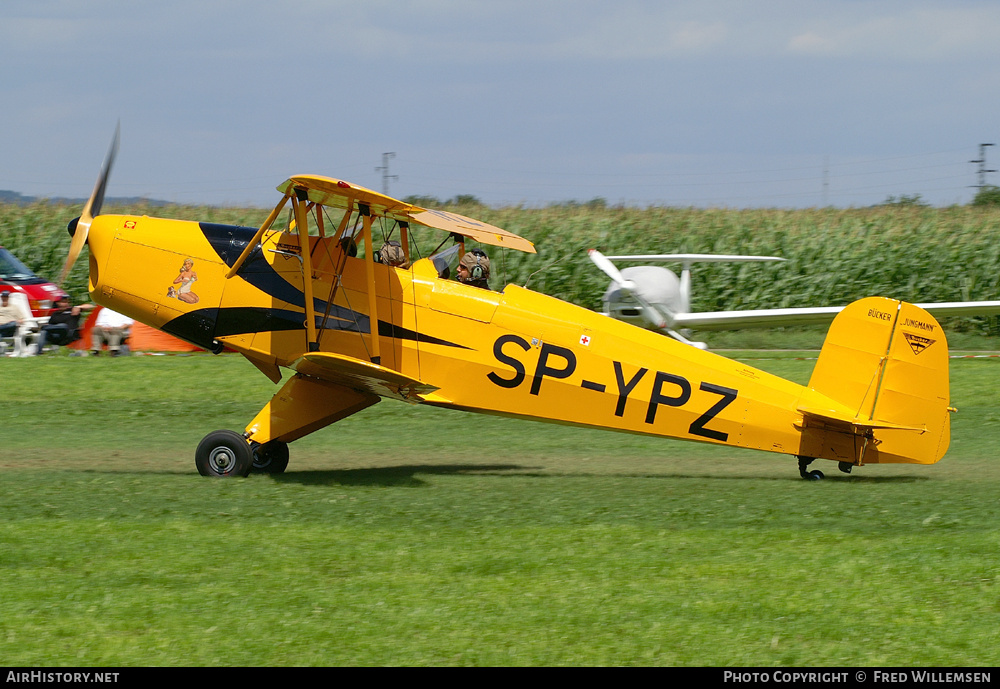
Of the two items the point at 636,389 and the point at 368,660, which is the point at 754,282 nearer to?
the point at 636,389

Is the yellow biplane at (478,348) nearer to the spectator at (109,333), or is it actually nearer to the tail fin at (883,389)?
the tail fin at (883,389)

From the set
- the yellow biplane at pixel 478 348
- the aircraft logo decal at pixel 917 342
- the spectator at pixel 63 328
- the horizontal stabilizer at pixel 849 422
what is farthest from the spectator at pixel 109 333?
the aircraft logo decal at pixel 917 342

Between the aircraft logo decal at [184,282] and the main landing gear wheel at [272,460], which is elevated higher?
the aircraft logo decal at [184,282]

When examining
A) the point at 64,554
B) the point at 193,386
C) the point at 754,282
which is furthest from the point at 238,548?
the point at 754,282

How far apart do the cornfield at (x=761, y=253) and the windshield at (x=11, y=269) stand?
148cm

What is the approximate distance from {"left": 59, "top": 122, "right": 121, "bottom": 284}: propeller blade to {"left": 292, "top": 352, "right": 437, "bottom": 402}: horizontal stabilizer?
2626 mm

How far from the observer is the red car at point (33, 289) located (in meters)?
22.9

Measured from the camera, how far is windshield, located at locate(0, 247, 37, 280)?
24109mm

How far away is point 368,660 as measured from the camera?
5.21m

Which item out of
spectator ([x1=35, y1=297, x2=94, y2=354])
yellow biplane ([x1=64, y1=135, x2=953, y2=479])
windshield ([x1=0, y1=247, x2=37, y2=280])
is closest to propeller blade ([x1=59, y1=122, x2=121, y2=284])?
yellow biplane ([x1=64, y1=135, x2=953, y2=479])

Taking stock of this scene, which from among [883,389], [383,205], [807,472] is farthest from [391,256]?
[883,389]

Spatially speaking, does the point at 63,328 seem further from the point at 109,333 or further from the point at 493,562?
the point at 493,562

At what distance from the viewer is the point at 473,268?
10.3 m

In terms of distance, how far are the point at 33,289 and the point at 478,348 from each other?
1687 centimetres
